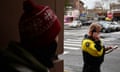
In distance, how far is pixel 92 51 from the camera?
5.12 m

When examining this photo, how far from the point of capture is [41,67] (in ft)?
5.62

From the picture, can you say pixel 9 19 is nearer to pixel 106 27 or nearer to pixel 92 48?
pixel 92 48

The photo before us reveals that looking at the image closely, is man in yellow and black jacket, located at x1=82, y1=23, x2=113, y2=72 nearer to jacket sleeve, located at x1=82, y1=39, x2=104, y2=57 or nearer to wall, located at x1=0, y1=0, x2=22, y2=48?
jacket sleeve, located at x1=82, y1=39, x2=104, y2=57

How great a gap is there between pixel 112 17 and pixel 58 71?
239 ft

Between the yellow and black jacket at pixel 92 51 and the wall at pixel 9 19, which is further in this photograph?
the yellow and black jacket at pixel 92 51

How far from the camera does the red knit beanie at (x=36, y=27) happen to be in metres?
1.84

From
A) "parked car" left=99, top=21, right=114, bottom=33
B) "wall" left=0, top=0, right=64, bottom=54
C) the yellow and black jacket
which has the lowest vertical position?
"parked car" left=99, top=21, right=114, bottom=33

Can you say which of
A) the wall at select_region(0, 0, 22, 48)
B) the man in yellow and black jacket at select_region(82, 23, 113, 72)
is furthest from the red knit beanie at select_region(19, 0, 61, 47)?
the man in yellow and black jacket at select_region(82, 23, 113, 72)

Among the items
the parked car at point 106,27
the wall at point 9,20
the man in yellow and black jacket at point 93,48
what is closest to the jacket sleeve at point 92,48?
the man in yellow and black jacket at point 93,48

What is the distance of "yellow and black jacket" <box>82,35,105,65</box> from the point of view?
16.8 feet

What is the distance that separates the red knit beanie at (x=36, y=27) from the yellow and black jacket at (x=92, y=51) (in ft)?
10.6

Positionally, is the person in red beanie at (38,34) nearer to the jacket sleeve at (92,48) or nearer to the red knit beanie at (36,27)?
the red knit beanie at (36,27)

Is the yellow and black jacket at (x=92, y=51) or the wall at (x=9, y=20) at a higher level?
the wall at (x=9, y=20)

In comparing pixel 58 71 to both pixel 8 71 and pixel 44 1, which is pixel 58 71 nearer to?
pixel 44 1
